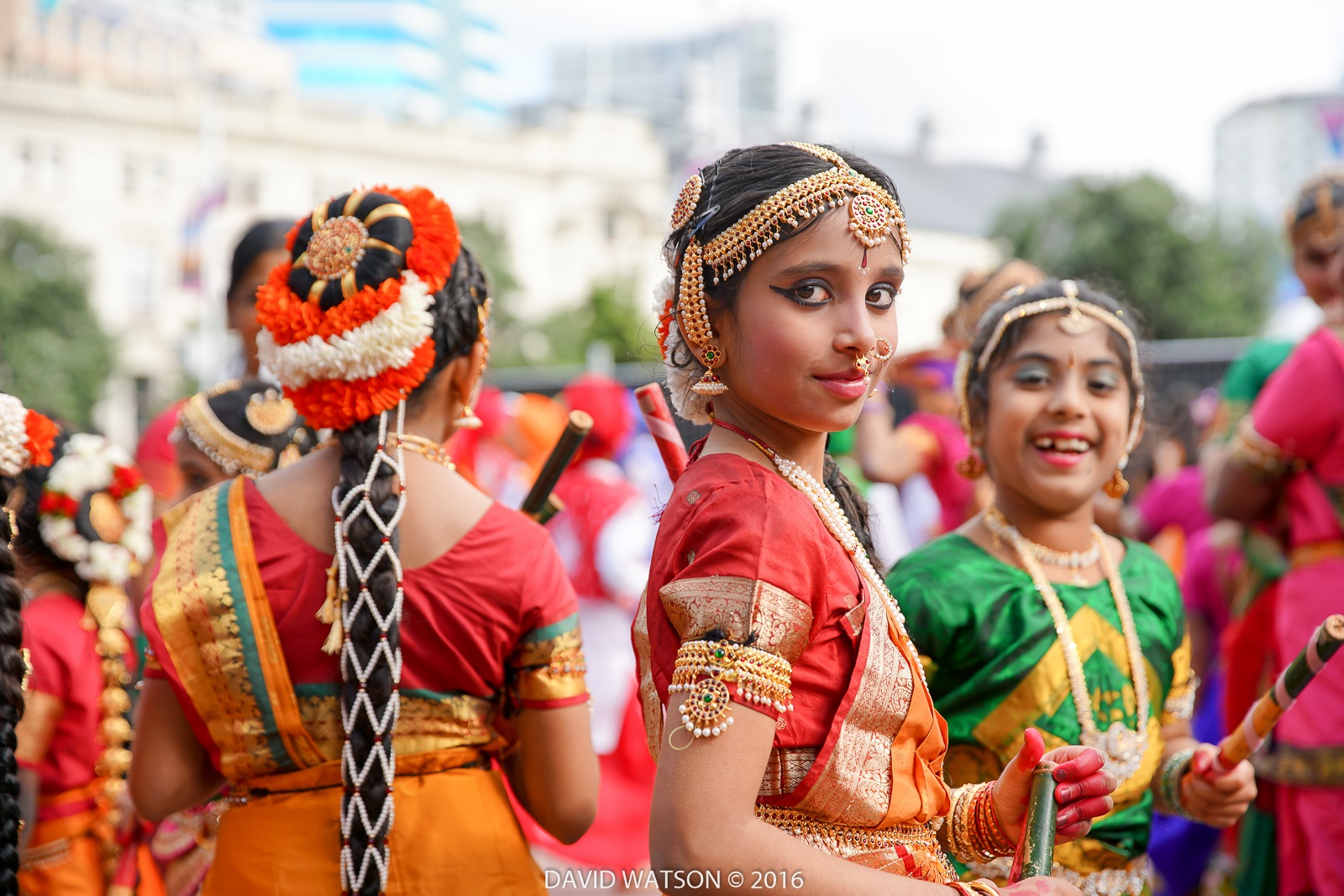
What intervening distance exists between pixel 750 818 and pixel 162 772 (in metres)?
1.22

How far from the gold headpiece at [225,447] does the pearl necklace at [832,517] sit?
198 cm

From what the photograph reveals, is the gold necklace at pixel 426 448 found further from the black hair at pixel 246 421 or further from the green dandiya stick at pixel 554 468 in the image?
the black hair at pixel 246 421

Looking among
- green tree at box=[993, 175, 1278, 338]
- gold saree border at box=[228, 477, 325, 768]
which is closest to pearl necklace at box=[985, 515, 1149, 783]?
gold saree border at box=[228, 477, 325, 768]

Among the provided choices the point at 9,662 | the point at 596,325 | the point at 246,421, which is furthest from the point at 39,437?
the point at 596,325

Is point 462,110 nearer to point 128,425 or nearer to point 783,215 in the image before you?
point 128,425

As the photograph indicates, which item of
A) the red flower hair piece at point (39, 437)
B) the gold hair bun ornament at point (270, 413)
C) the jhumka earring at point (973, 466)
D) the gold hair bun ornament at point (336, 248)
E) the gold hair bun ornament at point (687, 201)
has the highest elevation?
the gold hair bun ornament at point (687, 201)

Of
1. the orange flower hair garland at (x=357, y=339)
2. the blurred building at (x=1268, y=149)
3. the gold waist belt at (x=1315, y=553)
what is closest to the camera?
the orange flower hair garland at (x=357, y=339)

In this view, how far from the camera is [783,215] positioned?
5.53ft

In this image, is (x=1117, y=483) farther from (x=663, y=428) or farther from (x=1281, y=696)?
(x=663, y=428)

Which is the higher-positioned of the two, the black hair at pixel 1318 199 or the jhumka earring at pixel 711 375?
the black hair at pixel 1318 199

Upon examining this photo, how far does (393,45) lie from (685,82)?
27621 mm

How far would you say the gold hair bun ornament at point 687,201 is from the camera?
1.80 m

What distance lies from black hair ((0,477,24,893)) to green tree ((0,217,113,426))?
85.0 feet

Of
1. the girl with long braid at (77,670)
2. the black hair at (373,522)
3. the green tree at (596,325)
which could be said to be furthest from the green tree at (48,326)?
the black hair at (373,522)
